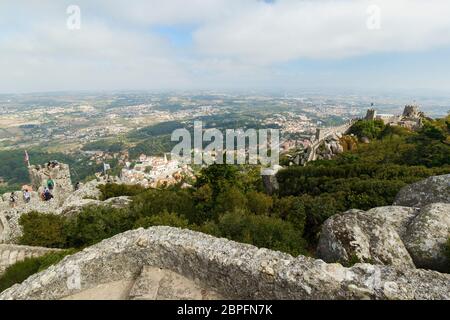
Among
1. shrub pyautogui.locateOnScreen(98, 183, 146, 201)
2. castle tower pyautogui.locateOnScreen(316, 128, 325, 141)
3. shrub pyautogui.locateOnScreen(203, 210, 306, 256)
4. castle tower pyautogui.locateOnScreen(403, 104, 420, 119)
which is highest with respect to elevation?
castle tower pyautogui.locateOnScreen(403, 104, 420, 119)

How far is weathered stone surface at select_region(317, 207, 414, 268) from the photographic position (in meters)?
6.42

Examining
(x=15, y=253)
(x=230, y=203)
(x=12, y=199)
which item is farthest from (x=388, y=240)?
(x=12, y=199)

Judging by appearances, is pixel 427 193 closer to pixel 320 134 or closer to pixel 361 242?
pixel 361 242

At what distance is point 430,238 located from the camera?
6.74 m

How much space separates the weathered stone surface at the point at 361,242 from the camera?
642 centimetres

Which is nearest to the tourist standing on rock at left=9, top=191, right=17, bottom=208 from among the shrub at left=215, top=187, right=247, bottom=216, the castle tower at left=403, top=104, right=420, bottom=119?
the shrub at left=215, top=187, right=247, bottom=216

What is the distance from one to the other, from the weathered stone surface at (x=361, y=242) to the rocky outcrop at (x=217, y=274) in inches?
86.3

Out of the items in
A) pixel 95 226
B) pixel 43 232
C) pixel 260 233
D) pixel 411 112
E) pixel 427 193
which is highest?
pixel 411 112

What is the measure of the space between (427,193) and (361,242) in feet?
16.1

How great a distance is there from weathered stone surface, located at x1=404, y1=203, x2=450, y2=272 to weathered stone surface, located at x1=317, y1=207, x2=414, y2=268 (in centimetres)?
34

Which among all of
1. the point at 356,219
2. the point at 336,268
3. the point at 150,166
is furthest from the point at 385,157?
the point at 150,166

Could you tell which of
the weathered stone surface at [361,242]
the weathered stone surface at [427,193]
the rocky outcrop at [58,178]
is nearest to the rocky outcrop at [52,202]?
the rocky outcrop at [58,178]

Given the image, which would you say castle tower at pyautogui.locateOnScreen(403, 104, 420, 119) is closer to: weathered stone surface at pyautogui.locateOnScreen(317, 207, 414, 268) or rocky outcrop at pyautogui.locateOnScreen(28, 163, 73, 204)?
weathered stone surface at pyautogui.locateOnScreen(317, 207, 414, 268)
